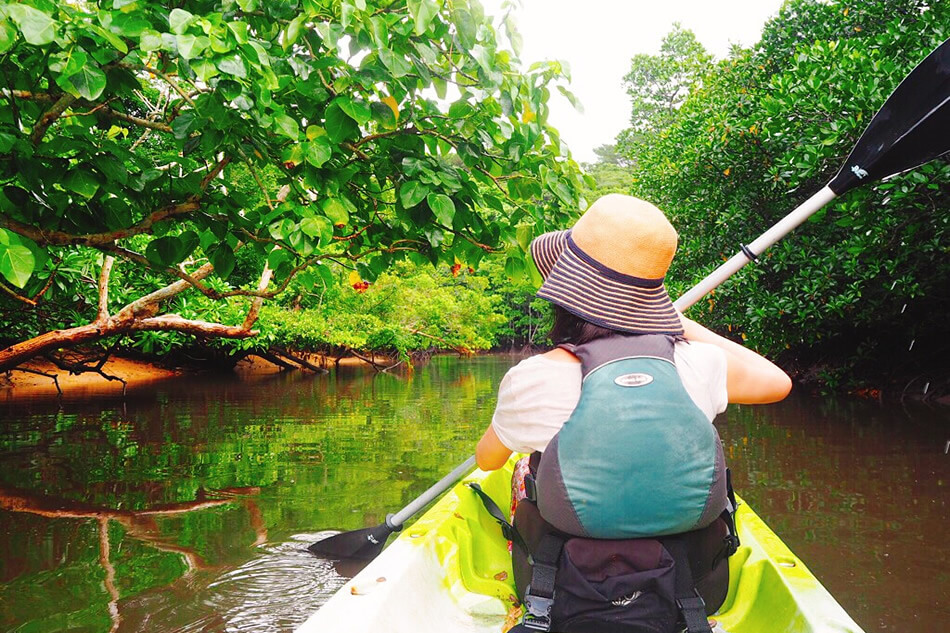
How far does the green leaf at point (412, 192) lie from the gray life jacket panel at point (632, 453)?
131 centimetres

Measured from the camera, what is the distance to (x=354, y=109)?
2.45m

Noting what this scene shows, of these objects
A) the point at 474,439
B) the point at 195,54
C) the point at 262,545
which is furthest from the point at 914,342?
the point at 195,54

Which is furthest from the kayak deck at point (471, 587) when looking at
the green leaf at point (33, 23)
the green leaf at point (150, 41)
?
the green leaf at point (33, 23)

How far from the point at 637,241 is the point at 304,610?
7.44 feet

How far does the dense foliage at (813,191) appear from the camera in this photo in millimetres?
5896

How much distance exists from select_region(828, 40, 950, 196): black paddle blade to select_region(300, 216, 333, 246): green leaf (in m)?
1.96

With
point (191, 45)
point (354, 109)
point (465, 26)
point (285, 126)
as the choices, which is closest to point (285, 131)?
point (285, 126)

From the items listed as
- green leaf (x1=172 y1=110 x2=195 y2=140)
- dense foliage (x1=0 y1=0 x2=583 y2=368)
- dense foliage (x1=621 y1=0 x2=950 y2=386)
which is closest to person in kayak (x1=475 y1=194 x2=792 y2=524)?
dense foliage (x1=0 y1=0 x2=583 y2=368)

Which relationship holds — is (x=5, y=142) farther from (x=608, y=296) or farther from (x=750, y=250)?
(x=750, y=250)

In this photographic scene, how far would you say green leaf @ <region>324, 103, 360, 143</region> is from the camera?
246 cm

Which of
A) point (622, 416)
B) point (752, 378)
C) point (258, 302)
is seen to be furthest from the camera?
point (258, 302)

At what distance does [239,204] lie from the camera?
3451 millimetres

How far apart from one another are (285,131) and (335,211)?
407mm

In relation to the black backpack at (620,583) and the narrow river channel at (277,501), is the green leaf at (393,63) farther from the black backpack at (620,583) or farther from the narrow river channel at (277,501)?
the narrow river channel at (277,501)
